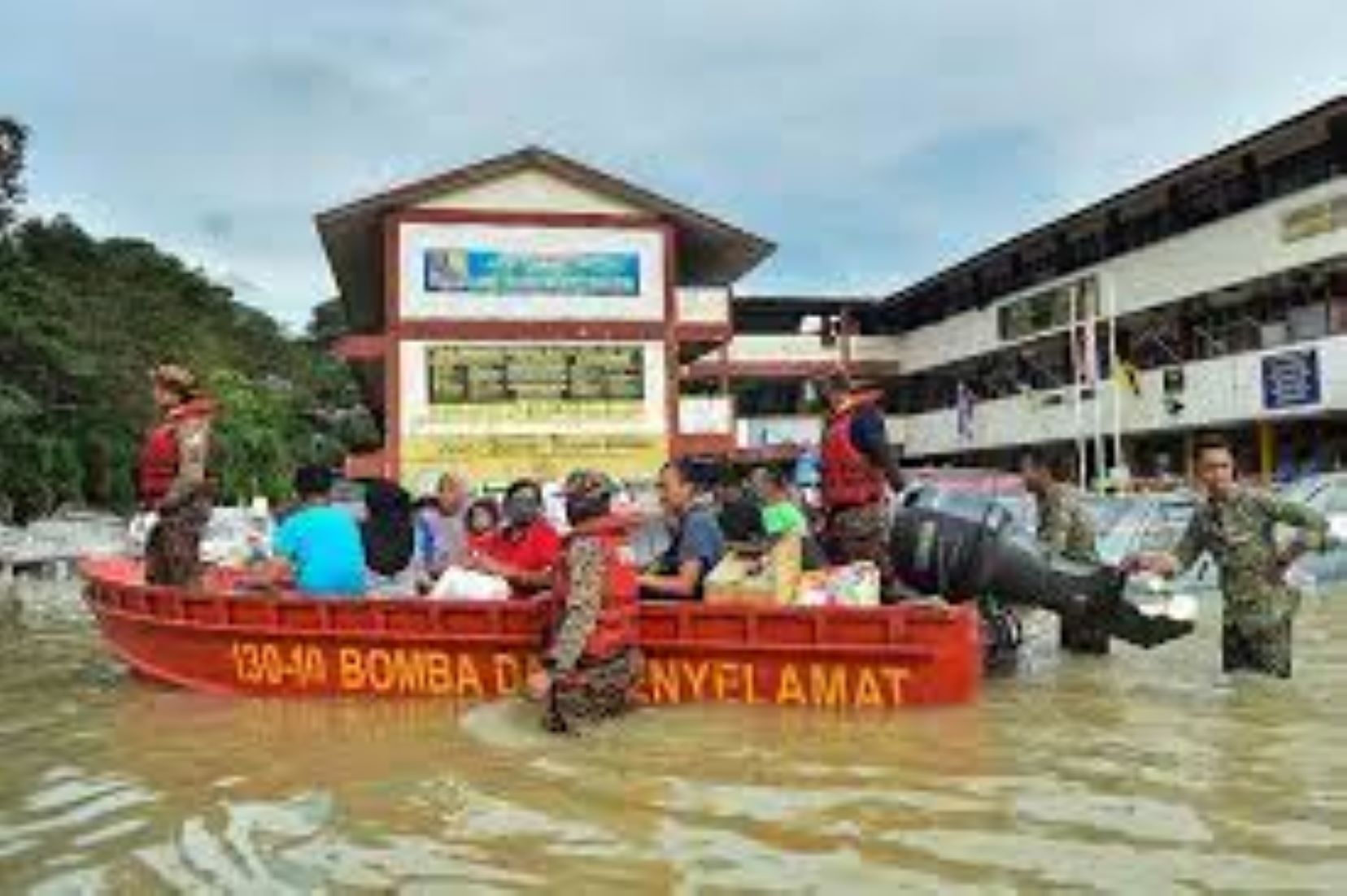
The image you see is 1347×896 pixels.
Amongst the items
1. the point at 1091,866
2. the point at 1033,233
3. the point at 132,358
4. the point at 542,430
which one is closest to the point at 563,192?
the point at 542,430

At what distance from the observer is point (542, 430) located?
38750 millimetres

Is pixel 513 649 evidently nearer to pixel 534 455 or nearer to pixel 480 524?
pixel 480 524

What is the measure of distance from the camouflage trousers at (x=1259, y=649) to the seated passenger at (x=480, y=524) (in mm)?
4566

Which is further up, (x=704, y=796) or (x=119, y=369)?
(x=119, y=369)

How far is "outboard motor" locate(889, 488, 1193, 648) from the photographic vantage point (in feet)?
35.5

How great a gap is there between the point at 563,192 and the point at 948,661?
30399 millimetres

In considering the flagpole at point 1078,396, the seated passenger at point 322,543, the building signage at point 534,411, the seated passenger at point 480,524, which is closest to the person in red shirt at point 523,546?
the seated passenger at point 480,524

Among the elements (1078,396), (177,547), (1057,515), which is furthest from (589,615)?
(1078,396)

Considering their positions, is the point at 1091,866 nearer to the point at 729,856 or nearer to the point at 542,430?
the point at 729,856

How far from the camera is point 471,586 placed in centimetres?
1121

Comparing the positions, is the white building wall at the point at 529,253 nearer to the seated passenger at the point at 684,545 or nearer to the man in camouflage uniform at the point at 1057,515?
the man in camouflage uniform at the point at 1057,515

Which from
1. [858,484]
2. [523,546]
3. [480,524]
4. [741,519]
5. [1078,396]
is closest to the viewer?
[858,484]

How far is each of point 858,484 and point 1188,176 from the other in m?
29.0

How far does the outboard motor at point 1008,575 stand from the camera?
426 inches
